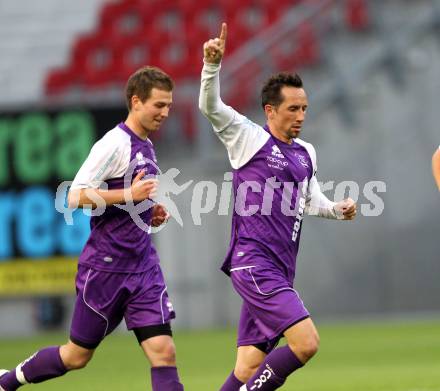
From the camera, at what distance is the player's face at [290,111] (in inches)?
299

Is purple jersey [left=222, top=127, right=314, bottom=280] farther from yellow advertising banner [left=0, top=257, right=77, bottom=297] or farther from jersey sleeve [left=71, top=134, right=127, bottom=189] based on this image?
yellow advertising banner [left=0, top=257, right=77, bottom=297]

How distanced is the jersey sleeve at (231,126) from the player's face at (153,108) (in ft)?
0.92

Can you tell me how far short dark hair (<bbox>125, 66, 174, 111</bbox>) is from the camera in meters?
7.58

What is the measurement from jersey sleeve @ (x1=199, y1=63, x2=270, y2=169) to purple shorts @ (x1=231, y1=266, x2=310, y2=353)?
68 centimetres

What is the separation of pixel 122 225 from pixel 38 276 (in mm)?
9696

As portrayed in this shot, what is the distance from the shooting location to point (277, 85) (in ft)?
25.2

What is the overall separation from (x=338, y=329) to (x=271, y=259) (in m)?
9.02

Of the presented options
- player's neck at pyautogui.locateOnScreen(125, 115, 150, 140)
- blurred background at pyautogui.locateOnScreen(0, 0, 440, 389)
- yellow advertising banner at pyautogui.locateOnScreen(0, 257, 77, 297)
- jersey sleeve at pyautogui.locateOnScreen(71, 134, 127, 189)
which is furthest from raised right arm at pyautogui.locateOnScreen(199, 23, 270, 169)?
yellow advertising banner at pyautogui.locateOnScreen(0, 257, 77, 297)

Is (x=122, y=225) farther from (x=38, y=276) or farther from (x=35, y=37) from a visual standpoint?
(x=35, y=37)

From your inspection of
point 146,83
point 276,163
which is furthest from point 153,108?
point 276,163

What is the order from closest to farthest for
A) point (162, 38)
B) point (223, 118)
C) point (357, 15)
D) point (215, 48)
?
point (215, 48), point (223, 118), point (357, 15), point (162, 38)

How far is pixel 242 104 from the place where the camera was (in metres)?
17.6

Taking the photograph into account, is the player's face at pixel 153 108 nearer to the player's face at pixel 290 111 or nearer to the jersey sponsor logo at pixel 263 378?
the player's face at pixel 290 111

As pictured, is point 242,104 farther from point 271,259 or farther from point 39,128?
point 271,259
